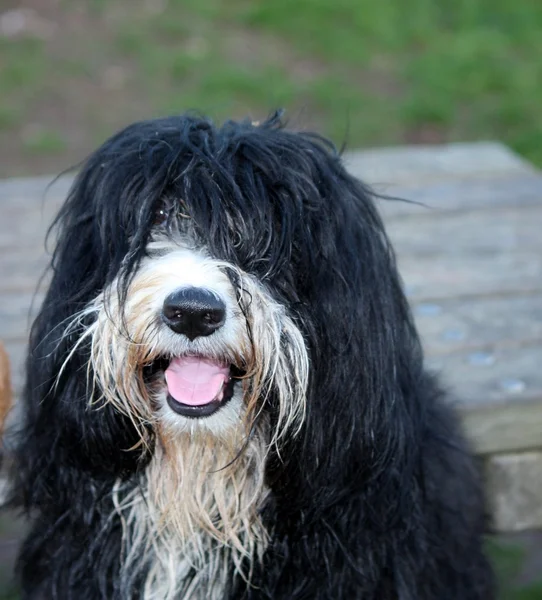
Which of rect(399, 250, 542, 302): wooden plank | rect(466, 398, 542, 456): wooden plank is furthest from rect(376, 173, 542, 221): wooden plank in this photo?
rect(466, 398, 542, 456): wooden plank

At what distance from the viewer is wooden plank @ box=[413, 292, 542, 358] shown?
2.71m

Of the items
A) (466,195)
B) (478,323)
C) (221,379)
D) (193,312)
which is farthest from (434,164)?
(193,312)

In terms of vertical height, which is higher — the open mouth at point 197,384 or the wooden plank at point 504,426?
the open mouth at point 197,384

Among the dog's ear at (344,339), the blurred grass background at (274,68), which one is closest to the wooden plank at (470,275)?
the dog's ear at (344,339)

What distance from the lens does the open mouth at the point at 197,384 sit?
185 centimetres

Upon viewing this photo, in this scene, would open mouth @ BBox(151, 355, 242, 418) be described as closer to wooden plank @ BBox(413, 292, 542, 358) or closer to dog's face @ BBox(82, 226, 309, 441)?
dog's face @ BBox(82, 226, 309, 441)

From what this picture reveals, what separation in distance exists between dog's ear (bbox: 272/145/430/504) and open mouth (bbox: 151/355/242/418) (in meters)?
0.15

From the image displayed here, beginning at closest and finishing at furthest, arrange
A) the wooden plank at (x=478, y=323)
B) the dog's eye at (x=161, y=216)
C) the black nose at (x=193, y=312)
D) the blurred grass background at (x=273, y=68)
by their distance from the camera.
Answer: the black nose at (x=193, y=312), the dog's eye at (x=161, y=216), the wooden plank at (x=478, y=323), the blurred grass background at (x=273, y=68)

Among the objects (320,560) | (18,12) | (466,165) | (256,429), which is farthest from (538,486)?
(18,12)

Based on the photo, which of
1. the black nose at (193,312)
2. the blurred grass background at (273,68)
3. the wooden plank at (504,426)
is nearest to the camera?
the black nose at (193,312)

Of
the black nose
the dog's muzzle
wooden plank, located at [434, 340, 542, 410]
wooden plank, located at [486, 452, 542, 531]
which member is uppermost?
the black nose

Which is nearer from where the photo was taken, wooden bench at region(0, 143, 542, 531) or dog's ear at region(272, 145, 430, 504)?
dog's ear at region(272, 145, 430, 504)

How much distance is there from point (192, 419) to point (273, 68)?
15.5ft

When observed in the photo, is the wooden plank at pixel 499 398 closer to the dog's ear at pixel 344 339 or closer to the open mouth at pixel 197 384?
the dog's ear at pixel 344 339
